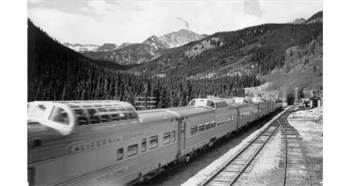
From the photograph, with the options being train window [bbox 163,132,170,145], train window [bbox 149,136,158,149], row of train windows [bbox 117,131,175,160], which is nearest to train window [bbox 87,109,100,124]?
row of train windows [bbox 117,131,175,160]

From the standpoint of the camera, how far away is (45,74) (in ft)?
24.2

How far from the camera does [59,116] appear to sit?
550 centimetres

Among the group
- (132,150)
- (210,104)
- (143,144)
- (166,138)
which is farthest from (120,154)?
(210,104)

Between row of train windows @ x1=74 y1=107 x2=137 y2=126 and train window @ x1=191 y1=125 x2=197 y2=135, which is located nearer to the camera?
row of train windows @ x1=74 y1=107 x2=137 y2=126

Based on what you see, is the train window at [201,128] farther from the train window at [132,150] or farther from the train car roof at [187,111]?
the train window at [132,150]

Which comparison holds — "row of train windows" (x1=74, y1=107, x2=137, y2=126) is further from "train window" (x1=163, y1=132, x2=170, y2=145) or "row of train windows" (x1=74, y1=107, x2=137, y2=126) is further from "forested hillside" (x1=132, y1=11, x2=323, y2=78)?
"forested hillside" (x1=132, y1=11, x2=323, y2=78)

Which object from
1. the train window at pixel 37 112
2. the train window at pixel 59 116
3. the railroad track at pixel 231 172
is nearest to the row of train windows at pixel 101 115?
the train window at pixel 59 116

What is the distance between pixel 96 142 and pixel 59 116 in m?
1.30

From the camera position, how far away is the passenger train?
16.6 feet

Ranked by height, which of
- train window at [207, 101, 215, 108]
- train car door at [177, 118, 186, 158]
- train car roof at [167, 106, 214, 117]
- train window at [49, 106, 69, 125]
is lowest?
train car door at [177, 118, 186, 158]

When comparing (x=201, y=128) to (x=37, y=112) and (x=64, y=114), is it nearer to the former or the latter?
(x=64, y=114)
